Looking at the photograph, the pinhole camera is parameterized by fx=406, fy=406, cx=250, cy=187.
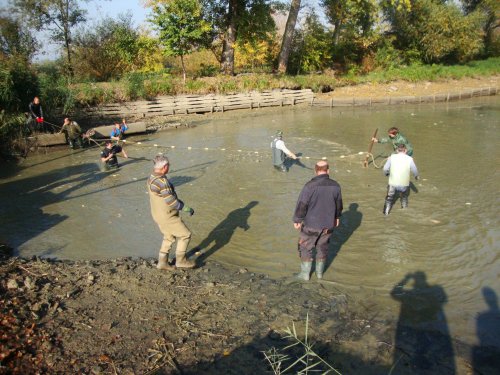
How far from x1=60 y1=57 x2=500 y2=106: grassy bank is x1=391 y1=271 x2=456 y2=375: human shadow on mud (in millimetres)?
17674

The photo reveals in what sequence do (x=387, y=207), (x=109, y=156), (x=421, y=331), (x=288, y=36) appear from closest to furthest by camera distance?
(x=421, y=331) → (x=387, y=207) → (x=109, y=156) → (x=288, y=36)

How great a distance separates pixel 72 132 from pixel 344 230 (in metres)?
12.0

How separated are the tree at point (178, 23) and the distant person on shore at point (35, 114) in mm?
10226

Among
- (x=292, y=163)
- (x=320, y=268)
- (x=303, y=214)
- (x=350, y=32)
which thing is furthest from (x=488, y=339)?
(x=350, y=32)

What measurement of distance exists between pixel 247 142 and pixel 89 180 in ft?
22.2

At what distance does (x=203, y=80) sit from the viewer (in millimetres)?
25969

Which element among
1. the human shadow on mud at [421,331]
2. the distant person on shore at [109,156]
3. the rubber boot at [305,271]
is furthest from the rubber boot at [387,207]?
the distant person on shore at [109,156]

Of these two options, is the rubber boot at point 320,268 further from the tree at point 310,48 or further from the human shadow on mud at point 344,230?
the tree at point 310,48

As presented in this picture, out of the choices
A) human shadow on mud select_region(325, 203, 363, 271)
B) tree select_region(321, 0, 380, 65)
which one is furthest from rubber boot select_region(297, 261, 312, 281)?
tree select_region(321, 0, 380, 65)

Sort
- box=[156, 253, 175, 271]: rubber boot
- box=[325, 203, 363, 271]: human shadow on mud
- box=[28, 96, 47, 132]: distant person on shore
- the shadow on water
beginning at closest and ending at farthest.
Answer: box=[156, 253, 175, 271]: rubber boot
box=[325, 203, 363, 271]: human shadow on mud
the shadow on water
box=[28, 96, 47, 132]: distant person on shore

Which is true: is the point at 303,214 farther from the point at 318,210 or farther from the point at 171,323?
the point at 171,323

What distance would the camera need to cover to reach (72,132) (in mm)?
15773

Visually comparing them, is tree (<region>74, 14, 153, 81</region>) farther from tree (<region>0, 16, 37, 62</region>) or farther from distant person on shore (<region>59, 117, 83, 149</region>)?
distant person on shore (<region>59, 117, 83, 149</region>)

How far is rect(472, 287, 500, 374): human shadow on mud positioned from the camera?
4469 millimetres
